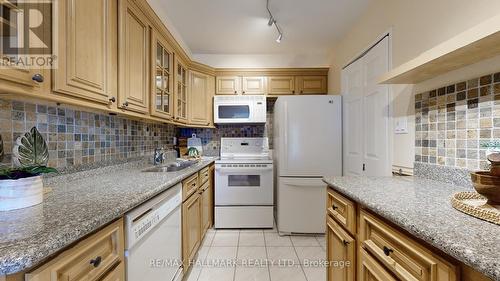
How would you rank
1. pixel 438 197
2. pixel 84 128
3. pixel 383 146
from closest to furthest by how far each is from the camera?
pixel 438 197 → pixel 84 128 → pixel 383 146

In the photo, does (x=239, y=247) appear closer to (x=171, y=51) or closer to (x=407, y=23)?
(x=171, y=51)

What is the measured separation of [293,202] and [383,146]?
1189 mm

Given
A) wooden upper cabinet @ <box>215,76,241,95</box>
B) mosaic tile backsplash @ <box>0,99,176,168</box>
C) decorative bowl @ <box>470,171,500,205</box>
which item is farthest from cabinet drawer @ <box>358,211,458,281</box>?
wooden upper cabinet @ <box>215,76,241,95</box>

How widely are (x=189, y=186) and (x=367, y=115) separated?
67.6 inches

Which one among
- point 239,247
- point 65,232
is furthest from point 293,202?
point 65,232

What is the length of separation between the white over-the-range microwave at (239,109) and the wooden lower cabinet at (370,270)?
7.35ft

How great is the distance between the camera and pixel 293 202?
2633 mm

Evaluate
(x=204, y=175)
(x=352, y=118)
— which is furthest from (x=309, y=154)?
(x=204, y=175)

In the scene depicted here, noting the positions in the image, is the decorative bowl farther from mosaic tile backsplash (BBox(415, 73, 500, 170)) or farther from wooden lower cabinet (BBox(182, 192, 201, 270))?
wooden lower cabinet (BBox(182, 192, 201, 270))

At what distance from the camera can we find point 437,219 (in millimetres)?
706

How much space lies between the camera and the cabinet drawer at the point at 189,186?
1730 mm

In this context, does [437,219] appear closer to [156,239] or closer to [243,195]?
[156,239]

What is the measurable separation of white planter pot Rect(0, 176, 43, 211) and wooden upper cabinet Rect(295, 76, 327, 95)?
295 cm

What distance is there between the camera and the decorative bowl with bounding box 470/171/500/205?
766mm
